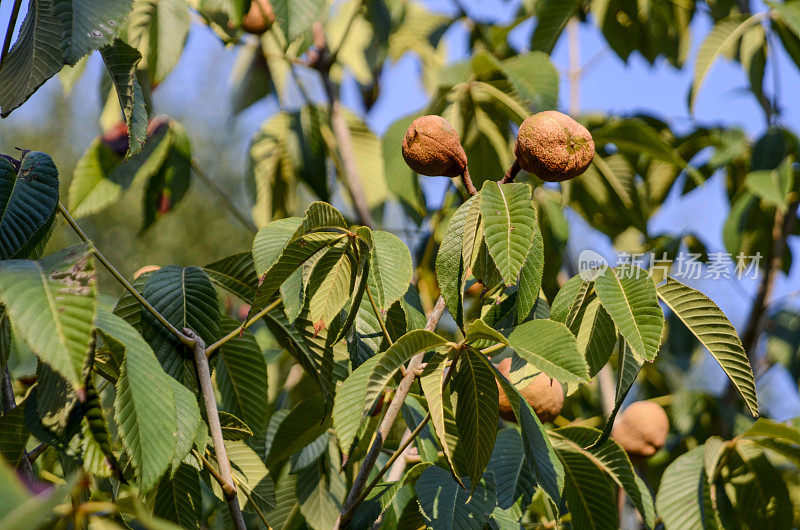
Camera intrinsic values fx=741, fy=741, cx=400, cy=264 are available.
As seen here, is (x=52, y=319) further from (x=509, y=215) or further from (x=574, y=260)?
(x=574, y=260)

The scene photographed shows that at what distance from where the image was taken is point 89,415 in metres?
0.48

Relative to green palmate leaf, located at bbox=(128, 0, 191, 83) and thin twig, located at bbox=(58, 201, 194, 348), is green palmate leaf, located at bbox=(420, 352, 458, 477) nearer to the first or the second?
thin twig, located at bbox=(58, 201, 194, 348)

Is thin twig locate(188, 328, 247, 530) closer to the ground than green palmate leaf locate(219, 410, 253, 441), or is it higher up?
higher up

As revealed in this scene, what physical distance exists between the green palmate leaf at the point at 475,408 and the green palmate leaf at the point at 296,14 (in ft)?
1.44

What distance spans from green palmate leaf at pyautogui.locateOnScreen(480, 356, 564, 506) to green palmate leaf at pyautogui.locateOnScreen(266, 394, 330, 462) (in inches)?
10.6

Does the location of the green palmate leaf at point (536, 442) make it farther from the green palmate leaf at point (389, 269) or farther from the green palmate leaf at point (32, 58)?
the green palmate leaf at point (32, 58)

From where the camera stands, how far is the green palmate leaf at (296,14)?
812 mm

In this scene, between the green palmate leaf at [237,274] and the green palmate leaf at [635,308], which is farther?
the green palmate leaf at [237,274]

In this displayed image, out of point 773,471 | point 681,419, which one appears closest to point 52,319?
point 773,471

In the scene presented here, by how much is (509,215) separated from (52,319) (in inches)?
12.2

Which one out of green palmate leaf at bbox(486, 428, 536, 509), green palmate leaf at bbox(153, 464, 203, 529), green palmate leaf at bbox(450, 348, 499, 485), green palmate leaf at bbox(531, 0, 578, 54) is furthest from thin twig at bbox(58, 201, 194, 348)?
green palmate leaf at bbox(531, 0, 578, 54)

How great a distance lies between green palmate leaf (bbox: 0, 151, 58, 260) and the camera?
0.53 m

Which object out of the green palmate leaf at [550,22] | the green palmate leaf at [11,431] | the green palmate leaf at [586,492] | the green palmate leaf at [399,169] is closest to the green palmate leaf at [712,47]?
the green palmate leaf at [550,22]

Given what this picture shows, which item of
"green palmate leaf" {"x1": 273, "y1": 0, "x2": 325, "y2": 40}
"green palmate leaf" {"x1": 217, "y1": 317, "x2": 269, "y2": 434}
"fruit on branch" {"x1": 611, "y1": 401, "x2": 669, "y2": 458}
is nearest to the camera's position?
"green palmate leaf" {"x1": 217, "y1": 317, "x2": 269, "y2": 434}
